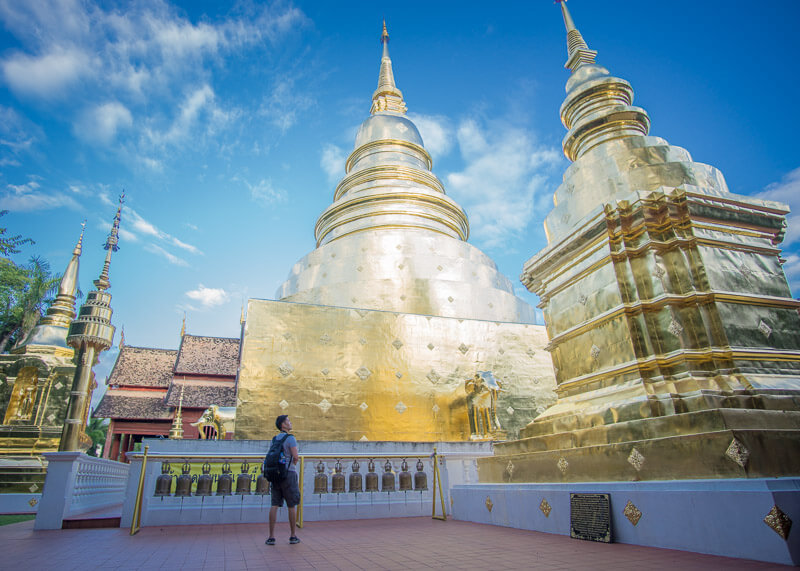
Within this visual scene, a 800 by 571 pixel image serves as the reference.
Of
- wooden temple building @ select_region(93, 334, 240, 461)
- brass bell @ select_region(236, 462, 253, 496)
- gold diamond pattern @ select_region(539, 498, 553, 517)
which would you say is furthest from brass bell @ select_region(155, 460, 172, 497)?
wooden temple building @ select_region(93, 334, 240, 461)

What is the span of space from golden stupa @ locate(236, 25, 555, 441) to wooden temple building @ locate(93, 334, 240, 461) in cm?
1202

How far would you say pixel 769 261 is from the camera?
17.3 ft

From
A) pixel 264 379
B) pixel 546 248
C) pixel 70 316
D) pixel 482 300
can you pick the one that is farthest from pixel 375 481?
pixel 70 316

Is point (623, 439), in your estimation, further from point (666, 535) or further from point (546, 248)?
point (546, 248)

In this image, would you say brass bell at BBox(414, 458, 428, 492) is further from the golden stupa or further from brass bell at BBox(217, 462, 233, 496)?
brass bell at BBox(217, 462, 233, 496)

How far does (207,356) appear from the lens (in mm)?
24828

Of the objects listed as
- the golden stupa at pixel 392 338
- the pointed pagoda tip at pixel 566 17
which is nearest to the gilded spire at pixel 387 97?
the golden stupa at pixel 392 338

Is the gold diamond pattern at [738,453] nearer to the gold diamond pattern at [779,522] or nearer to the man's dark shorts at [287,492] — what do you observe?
the gold diamond pattern at [779,522]

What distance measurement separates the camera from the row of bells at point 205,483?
6461 millimetres

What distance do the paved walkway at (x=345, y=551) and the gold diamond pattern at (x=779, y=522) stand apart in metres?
0.20

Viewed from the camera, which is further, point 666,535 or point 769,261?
point 769,261

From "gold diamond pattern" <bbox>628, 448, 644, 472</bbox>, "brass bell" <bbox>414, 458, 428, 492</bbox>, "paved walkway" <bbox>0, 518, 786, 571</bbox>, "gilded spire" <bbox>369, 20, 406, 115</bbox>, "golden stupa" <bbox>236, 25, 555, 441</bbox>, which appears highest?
"gilded spire" <bbox>369, 20, 406, 115</bbox>

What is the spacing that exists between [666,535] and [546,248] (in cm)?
399

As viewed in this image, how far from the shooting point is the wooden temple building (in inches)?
897
